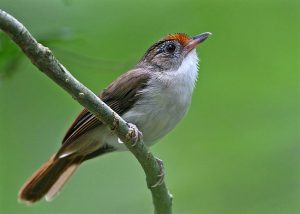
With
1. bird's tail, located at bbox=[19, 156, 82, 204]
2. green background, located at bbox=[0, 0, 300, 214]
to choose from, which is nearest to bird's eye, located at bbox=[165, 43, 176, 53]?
green background, located at bbox=[0, 0, 300, 214]

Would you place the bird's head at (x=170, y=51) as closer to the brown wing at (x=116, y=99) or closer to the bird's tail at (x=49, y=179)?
the brown wing at (x=116, y=99)

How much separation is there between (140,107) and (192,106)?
22.3 inches

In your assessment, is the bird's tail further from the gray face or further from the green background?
the gray face

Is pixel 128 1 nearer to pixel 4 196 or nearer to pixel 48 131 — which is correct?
pixel 48 131

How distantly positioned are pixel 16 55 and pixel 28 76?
1.95 m

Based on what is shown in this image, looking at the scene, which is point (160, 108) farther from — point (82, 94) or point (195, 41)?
point (82, 94)

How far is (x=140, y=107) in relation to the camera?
3.96 metres

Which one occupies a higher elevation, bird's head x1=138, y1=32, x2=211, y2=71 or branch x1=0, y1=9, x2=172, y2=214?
bird's head x1=138, y1=32, x2=211, y2=71

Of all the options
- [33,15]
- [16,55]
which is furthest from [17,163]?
[16,55]

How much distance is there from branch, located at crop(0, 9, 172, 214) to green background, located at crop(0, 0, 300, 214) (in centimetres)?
23

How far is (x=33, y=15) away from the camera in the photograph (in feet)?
13.1

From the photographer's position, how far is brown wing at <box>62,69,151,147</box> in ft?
12.8

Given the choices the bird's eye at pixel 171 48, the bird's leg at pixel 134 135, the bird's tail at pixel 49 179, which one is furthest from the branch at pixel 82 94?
the bird's eye at pixel 171 48

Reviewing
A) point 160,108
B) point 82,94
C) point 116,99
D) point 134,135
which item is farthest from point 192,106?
point 82,94
